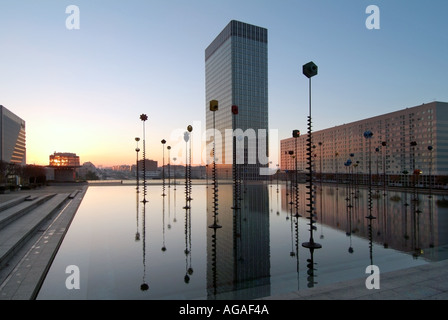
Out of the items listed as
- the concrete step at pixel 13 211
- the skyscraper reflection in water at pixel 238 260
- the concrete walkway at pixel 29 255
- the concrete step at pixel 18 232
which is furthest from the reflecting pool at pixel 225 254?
the concrete step at pixel 13 211

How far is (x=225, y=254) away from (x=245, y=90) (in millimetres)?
100769

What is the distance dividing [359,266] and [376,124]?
8828 cm

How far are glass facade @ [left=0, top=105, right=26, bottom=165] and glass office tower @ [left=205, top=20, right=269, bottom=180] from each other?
3967 inches

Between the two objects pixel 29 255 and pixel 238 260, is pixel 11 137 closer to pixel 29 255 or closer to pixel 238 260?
pixel 29 255

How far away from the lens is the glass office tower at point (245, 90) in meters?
104

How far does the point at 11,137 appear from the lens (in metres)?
141

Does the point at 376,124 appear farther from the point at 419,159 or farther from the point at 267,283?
the point at 267,283

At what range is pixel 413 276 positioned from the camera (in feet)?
24.8

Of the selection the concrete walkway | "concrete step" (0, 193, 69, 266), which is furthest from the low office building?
"concrete step" (0, 193, 69, 266)

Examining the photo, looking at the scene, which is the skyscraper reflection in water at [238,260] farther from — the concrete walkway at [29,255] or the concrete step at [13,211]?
the concrete step at [13,211]

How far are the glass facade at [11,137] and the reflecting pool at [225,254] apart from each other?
137 meters

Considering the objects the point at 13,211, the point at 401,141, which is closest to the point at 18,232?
the point at 13,211

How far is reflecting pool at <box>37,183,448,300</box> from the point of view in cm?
756

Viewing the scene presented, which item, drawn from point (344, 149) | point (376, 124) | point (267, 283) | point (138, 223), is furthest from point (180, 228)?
point (344, 149)
